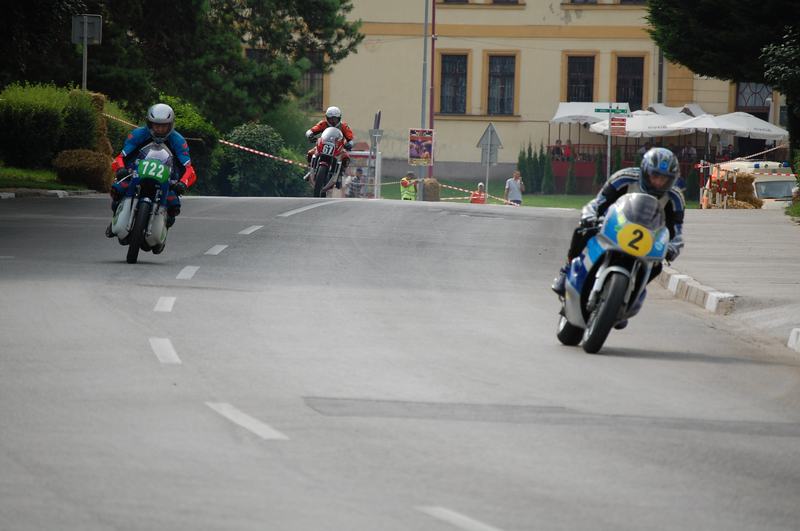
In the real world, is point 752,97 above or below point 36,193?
above

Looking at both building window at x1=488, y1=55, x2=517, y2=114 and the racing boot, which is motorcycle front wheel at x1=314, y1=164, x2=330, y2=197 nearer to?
the racing boot

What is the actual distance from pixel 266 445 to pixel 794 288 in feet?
36.6

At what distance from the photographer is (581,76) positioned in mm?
72812

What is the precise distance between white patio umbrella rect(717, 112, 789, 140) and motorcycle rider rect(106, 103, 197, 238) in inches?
1657

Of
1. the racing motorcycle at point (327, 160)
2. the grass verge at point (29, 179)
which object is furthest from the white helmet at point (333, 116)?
the grass verge at point (29, 179)

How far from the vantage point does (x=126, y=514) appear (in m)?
7.15

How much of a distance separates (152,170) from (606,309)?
709 centimetres

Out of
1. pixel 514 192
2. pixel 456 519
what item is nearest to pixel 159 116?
pixel 456 519

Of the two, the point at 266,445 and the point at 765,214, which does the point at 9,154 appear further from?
the point at 266,445

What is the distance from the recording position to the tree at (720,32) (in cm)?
4447

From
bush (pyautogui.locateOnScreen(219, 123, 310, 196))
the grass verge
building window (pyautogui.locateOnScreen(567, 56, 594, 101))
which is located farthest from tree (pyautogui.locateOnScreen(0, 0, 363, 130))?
building window (pyautogui.locateOnScreen(567, 56, 594, 101))

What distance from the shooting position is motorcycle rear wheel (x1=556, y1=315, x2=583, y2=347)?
1358 cm

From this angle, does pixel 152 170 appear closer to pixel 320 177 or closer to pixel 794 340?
pixel 794 340

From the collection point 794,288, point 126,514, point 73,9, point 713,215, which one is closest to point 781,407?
point 126,514
